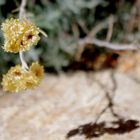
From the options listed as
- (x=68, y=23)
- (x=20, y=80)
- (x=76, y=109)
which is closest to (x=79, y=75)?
(x=68, y=23)

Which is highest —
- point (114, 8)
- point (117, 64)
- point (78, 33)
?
point (114, 8)

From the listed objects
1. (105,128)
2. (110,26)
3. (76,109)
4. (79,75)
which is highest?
(110,26)

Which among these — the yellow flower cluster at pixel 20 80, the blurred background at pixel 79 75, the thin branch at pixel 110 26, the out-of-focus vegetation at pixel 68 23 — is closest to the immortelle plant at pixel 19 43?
the yellow flower cluster at pixel 20 80

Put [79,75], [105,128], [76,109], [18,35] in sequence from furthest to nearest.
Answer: [79,75]
[76,109]
[105,128]
[18,35]

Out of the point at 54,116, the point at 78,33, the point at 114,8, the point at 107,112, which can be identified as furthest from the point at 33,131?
the point at 114,8

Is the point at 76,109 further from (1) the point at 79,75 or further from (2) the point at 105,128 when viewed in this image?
(1) the point at 79,75

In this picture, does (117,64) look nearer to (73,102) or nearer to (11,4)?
(73,102)
